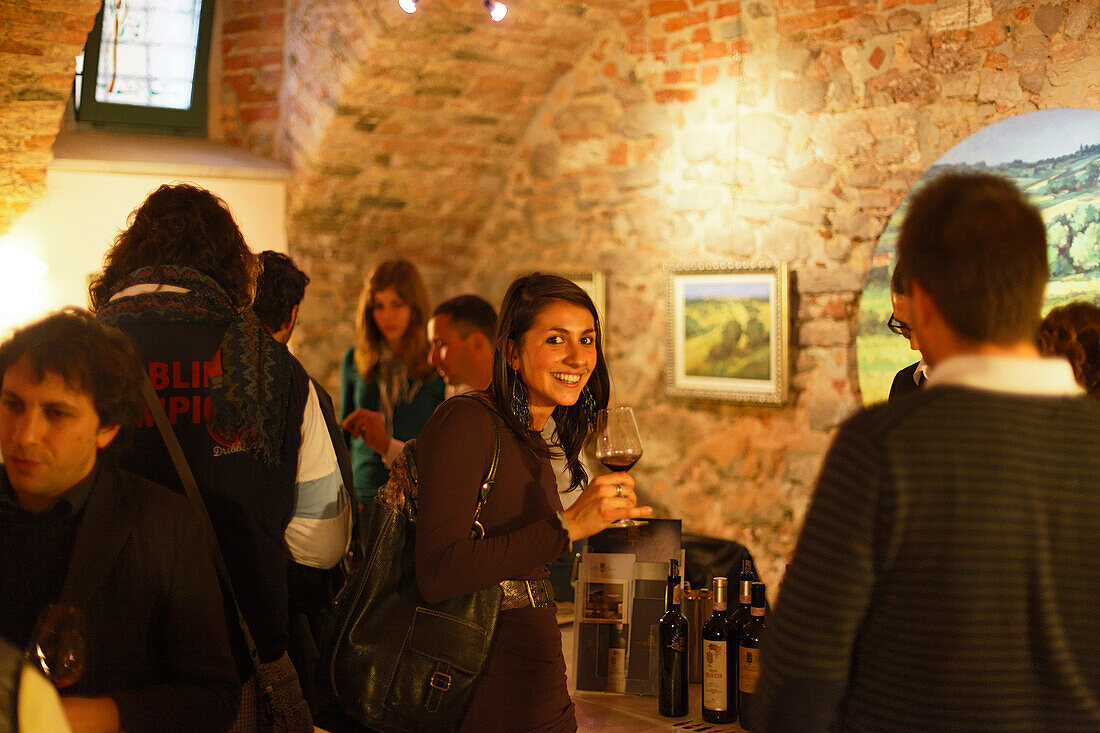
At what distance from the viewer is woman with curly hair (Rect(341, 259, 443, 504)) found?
419 cm

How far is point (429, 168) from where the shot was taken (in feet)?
18.4

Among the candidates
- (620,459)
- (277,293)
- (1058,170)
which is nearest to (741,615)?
(620,459)

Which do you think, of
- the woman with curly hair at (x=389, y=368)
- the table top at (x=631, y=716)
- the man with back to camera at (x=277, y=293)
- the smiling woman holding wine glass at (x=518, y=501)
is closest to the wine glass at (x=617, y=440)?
the smiling woman holding wine glass at (x=518, y=501)

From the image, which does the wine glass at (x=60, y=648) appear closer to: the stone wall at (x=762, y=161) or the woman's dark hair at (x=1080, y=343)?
the woman's dark hair at (x=1080, y=343)

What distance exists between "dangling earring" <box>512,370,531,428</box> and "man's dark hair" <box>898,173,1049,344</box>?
0.94 m

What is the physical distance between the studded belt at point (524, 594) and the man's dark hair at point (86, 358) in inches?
27.5

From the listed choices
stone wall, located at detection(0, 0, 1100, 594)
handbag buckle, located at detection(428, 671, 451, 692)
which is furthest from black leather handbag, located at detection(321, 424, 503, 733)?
stone wall, located at detection(0, 0, 1100, 594)

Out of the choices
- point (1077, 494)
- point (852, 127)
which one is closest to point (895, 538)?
point (1077, 494)

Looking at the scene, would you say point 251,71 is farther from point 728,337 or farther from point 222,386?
point 222,386

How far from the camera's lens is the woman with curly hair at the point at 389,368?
13.7ft

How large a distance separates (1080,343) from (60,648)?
6.33 feet

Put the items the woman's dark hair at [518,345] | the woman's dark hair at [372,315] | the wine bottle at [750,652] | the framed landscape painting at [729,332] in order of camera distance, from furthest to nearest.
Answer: the framed landscape painting at [729,332], the woman's dark hair at [372,315], the wine bottle at [750,652], the woman's dark hair at [518,345]

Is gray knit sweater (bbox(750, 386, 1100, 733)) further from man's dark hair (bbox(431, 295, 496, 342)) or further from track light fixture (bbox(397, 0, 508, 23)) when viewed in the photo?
track light fixture (bbox(397, 0, 508, 23))

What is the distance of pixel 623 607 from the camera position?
230cm
